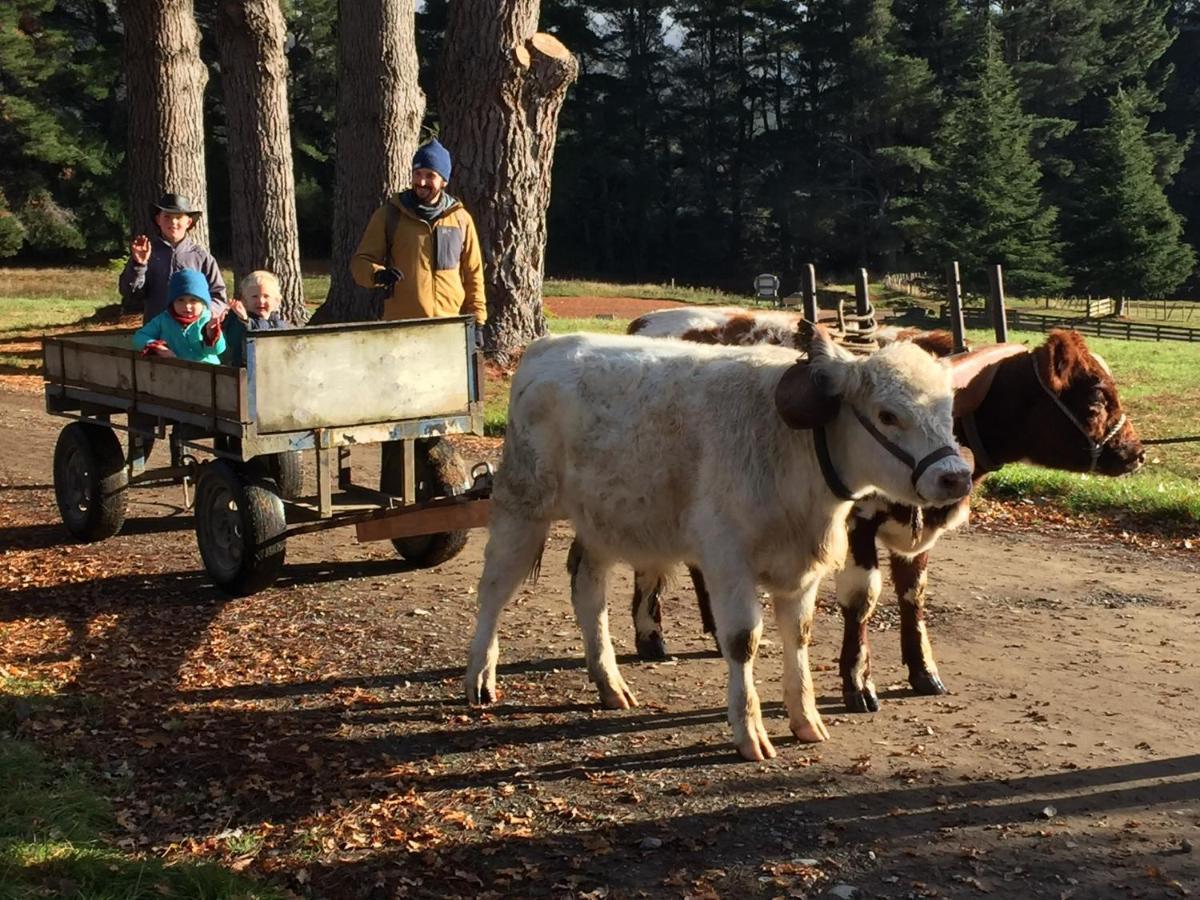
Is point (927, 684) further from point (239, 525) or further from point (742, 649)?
point (239, 525)

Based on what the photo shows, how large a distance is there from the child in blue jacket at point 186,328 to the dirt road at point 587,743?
1.53m

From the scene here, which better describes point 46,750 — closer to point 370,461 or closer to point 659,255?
point 370,461

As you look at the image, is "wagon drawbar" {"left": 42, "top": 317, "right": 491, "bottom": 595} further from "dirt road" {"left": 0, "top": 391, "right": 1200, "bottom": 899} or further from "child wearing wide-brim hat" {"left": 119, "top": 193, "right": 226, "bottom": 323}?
"child wearing wide-brim hat" {"left": 119, "top": 193, "right": 226, "bottom": 323}

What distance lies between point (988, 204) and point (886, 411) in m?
50.3

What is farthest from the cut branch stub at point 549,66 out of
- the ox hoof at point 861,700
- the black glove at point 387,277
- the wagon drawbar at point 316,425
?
the ox hoof at point 861,700

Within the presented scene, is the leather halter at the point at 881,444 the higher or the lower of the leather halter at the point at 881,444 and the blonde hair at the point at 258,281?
the lower

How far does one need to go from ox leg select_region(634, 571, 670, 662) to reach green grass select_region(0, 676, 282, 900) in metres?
3.08

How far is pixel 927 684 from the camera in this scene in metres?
7.34

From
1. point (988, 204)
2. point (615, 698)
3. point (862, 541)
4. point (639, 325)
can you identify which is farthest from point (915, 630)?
point (988, 204)

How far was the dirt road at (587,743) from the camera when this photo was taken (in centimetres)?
534

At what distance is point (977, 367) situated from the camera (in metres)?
7.73

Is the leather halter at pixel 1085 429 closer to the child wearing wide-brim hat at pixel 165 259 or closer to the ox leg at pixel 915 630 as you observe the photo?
the ox leg at pixel 915 630

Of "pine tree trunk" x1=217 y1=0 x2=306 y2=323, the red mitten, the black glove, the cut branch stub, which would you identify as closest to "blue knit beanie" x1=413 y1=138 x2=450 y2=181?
the black glove

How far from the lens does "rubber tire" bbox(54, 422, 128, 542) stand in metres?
10.2
